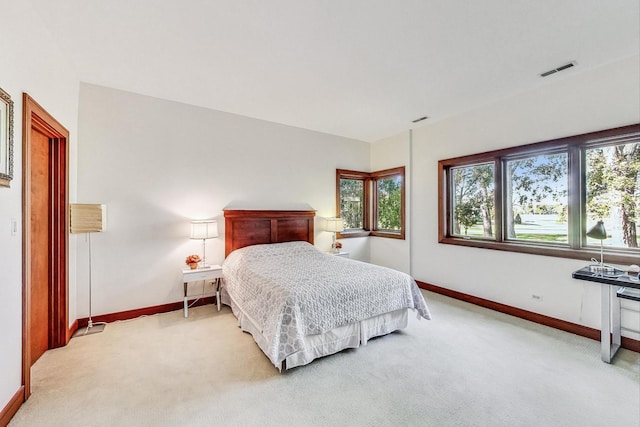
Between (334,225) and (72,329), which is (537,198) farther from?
(72,329)

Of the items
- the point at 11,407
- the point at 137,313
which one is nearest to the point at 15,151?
the point at 11,407

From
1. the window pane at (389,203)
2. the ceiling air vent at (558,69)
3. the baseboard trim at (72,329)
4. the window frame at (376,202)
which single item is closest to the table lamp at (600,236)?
the ceiling air vent at (558,69)

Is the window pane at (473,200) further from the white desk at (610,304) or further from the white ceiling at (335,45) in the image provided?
the white desk at (610,304)

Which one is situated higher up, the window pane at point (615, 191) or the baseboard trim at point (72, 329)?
the window pane at point (615, 191)

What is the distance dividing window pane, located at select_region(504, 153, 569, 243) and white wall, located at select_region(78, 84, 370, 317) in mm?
3327

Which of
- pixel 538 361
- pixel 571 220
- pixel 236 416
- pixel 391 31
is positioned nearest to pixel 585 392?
pixel 538 361

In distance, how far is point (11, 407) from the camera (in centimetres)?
167

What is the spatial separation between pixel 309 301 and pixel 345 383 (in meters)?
0.67

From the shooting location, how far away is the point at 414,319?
10.6ft

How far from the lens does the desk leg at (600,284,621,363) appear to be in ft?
7.59

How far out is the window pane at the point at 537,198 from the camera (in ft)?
10.2

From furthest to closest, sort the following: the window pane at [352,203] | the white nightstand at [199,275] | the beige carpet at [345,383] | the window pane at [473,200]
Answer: the window pane at [352,203] < the window pane at [473,200] < the white nightstand at [199,275] < the beige carpet at [345,383]

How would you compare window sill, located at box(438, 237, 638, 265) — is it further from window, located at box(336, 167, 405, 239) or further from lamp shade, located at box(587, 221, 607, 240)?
window, located at box(336, 167, 405, 239)

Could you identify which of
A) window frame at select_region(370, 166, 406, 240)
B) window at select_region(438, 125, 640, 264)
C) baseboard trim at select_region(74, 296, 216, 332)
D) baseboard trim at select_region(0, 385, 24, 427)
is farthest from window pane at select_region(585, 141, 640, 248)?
baseboard trim at select_region(0, 385, 24, 427)
